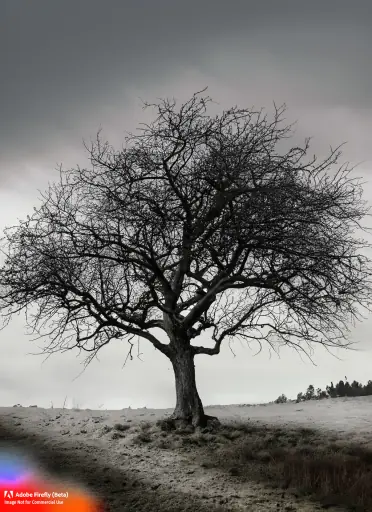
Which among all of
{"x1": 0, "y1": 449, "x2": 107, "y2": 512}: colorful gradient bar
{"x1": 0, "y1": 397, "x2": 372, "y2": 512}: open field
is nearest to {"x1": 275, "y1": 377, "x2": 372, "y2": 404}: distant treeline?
{"x1": 0, "y1": 397, "x2": 372, "y2": 512}: open field

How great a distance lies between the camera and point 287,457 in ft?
35.5

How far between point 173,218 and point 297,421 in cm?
659

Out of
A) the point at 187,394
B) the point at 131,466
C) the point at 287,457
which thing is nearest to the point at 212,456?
the point at 287,457

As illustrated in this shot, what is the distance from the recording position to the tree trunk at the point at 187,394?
13453mm

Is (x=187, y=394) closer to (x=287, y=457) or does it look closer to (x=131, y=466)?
(x=131, y=466)

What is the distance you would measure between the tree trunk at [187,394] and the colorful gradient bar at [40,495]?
4.02 meters

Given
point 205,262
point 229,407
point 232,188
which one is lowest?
point 229,407

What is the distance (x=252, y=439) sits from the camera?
41.7ft

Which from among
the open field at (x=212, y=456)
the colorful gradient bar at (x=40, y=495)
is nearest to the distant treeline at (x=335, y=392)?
the open field at (x=212, y=456)

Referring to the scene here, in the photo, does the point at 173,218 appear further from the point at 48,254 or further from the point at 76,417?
the point at 76,417

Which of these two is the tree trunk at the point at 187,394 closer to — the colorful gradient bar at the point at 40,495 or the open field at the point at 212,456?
the open field at the point at 212,456

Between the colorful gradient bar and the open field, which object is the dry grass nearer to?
the open field

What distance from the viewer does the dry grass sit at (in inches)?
Result: 348

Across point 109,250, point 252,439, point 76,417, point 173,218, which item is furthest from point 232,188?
point 76,417
